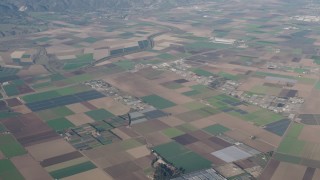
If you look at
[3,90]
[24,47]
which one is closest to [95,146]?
[3,90]

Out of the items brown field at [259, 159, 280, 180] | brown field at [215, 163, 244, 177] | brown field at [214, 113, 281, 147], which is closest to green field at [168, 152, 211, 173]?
brown field at [215, 163, 244, 177]

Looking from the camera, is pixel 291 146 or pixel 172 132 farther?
pixel 172 132

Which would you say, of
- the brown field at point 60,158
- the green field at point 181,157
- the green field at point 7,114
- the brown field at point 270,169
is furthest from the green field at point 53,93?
the brown field at point 270,169

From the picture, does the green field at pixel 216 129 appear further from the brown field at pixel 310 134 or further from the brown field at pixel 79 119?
the brown field at pixel 79 119

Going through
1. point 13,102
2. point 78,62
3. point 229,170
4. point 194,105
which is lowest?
point 78,62

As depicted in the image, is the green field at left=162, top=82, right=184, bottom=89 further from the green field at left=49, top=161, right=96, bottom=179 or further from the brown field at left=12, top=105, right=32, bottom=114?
the green field at left=49, top=161, right=96, bottom=179

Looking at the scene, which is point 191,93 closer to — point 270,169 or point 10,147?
point 270,169

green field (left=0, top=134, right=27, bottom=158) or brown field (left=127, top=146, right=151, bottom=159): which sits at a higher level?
brown field (left=127, top=146, right=151, bottom=159)

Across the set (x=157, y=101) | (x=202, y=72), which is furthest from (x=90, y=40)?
(x=157, y=101)
